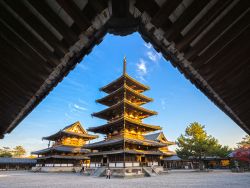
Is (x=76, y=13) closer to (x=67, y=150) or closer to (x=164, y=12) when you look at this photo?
(x=164, y=12)

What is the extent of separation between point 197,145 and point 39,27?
34.3m

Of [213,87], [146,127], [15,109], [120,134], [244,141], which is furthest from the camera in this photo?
[244,141]

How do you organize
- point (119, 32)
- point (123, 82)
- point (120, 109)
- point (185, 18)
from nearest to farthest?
point (185, 18) → point (119, 32) → point (120, 109) → point (123, 82)

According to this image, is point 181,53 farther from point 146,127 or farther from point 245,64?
point 146,127

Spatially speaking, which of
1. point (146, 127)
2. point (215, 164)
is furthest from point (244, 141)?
point (146, 127)

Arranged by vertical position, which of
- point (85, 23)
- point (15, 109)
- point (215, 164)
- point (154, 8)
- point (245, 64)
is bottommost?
point (215, 164)

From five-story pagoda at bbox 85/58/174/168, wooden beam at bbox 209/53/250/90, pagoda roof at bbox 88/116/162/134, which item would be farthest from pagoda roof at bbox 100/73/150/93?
wooden beam at bbox 209/53/250/90

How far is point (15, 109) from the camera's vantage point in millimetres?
4418

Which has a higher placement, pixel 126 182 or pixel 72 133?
pixel 72 133

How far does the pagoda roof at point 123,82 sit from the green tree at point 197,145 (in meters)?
13.3

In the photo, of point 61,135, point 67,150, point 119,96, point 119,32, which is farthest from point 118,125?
A: point 119,32

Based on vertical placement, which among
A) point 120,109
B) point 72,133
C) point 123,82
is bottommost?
point 72,133

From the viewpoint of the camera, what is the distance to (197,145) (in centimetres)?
3133

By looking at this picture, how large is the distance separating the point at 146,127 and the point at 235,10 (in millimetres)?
23956
